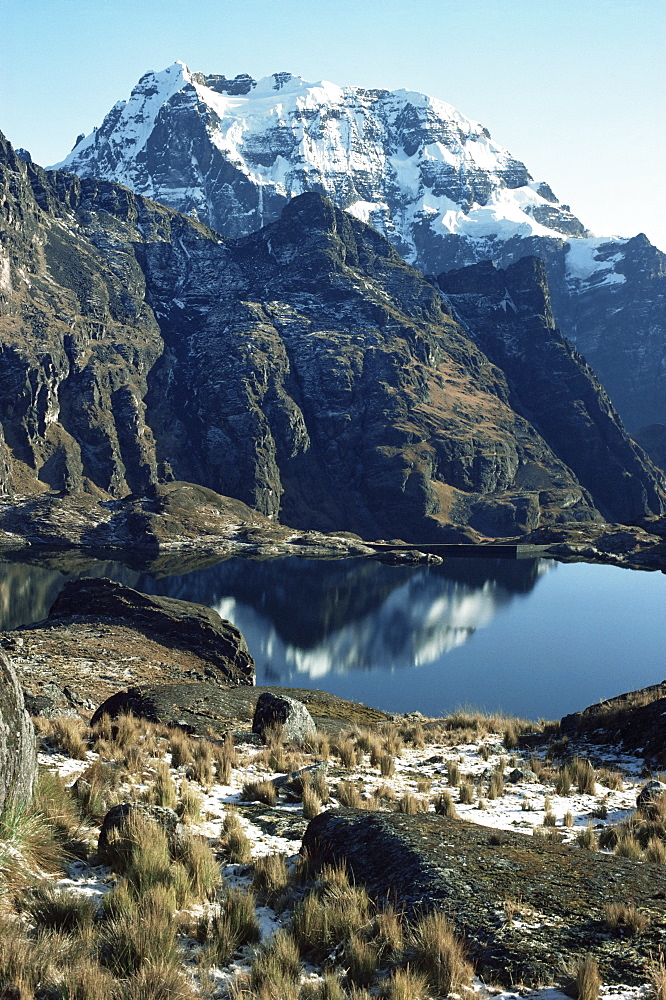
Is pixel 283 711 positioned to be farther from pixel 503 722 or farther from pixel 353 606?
pixel 353 606

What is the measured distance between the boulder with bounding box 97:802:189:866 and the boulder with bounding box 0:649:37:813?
1.02 meters

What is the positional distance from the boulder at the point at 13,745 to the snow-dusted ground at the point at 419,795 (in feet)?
3.43

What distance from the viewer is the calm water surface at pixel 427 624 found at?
217 feet

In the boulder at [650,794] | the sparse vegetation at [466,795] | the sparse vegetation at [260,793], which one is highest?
the boulder at [650,794]

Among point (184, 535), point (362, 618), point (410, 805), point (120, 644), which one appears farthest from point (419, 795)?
point (184, 535)

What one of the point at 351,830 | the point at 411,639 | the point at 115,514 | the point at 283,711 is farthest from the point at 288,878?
the point at 115,514

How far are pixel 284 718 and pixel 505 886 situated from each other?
12682 millimetres

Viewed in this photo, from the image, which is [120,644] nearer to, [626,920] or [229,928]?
[229,928]

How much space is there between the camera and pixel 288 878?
8.48 m

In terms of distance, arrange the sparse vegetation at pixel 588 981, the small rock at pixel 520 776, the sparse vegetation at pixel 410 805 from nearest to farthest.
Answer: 1. the sparse vegetation at pixel 588 981
2. the sparse vegetation at pixel 410 805
3. the small rock at pixel 520 776

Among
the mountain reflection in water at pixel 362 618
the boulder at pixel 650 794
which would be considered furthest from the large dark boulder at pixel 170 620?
the boulder at pixel 650 794

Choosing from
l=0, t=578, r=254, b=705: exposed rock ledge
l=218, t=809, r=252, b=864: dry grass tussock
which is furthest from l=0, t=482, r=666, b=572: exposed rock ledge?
l=218, t=809, r=252, b=864: dry grass tussock

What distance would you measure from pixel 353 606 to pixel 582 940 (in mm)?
103525

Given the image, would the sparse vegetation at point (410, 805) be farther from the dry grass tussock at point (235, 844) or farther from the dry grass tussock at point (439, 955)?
the dry grass tussock at point (439, 955)
